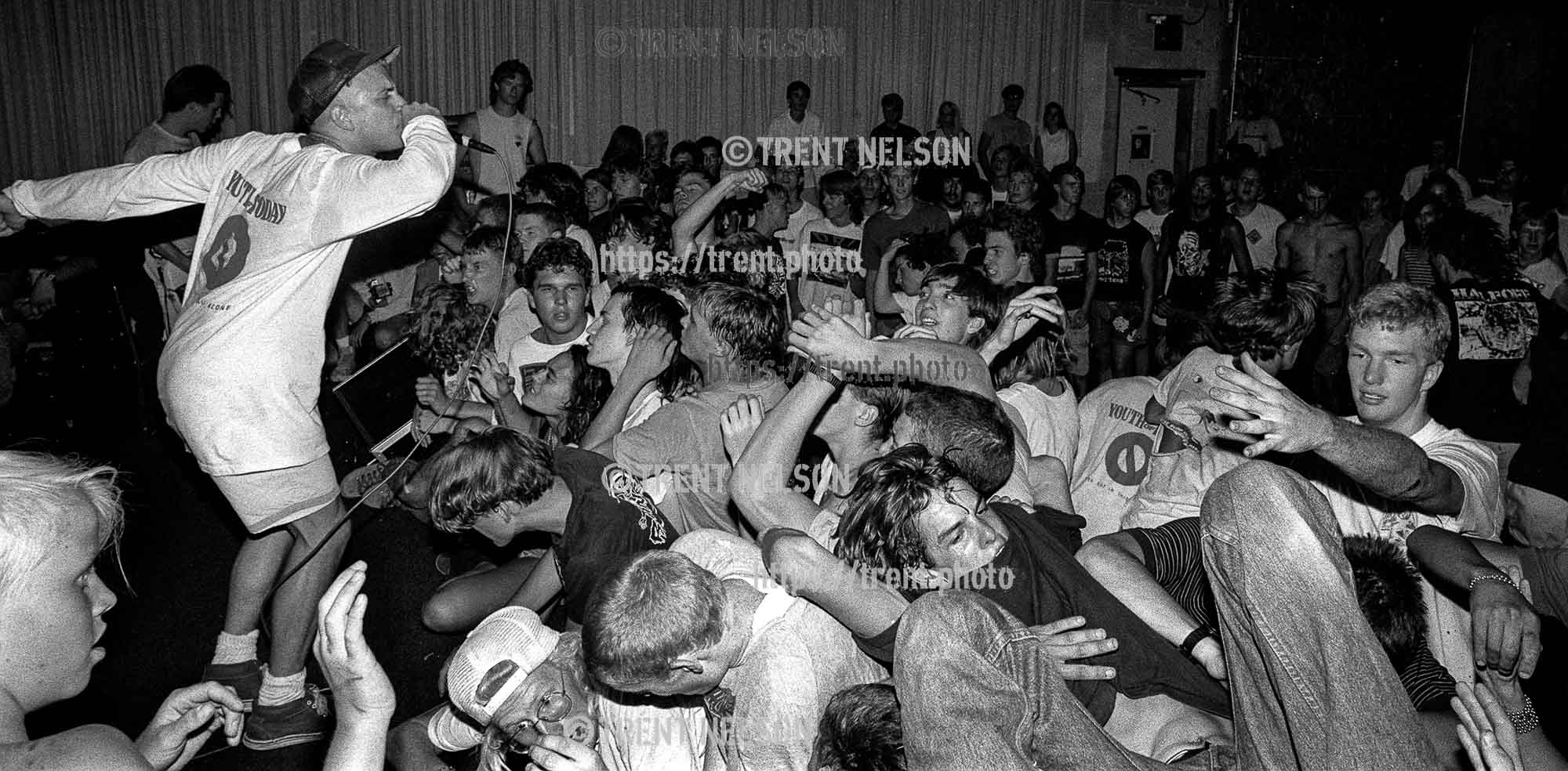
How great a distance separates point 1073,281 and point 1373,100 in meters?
7.42

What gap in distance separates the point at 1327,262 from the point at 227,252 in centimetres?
686

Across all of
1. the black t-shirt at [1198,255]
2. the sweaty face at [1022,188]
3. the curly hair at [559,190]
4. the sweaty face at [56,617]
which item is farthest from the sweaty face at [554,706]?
the black t-shirt at [1198,255]

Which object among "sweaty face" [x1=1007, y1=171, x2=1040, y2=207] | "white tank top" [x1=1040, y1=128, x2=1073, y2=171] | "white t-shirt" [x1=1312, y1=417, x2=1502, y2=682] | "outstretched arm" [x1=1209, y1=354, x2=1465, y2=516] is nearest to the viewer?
"outstretched arm" [x1=1209, y1=354, x2=1465, y2=516]

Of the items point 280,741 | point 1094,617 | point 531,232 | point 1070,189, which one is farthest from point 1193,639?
point 1070,189

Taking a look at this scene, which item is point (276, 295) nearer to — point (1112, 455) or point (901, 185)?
point (1112, 455)

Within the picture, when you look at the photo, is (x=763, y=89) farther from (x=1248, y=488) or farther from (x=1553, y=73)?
(x=1248, y=488)

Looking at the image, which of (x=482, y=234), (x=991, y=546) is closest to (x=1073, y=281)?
(x=482, y=234)

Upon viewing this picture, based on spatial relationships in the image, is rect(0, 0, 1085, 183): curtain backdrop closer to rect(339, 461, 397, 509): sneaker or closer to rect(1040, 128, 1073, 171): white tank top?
rect(1040, 128, 1073, 171): white tank top

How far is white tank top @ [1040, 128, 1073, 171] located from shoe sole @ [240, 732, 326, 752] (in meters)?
10.00

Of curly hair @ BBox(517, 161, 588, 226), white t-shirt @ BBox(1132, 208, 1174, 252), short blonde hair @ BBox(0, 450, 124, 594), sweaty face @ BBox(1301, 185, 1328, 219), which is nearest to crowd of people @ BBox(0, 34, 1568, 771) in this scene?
short blonde hair @ BBox(0, 450, 124, 594)

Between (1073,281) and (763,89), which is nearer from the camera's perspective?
(1073,281)

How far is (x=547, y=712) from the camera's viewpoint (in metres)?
2.10

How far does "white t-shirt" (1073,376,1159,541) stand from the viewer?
324 cm

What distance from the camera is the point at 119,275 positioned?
5.84 meters
